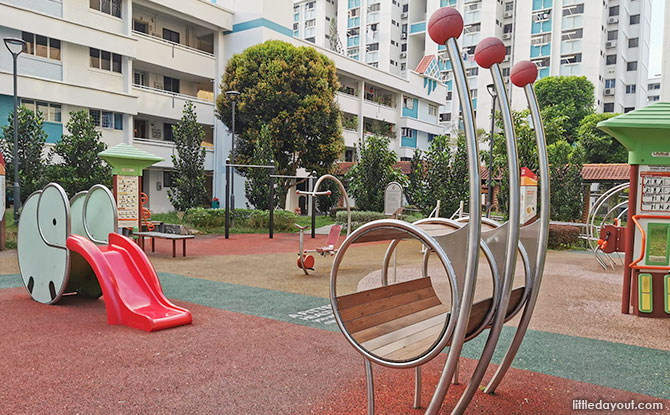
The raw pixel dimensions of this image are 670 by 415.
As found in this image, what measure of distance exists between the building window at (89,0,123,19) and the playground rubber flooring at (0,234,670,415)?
20.8 m

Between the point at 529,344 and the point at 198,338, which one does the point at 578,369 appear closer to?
the point at 529,344

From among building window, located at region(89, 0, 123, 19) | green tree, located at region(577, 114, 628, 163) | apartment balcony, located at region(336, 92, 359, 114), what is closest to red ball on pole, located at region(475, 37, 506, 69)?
building window, located at region(89, 0, 123, 19)

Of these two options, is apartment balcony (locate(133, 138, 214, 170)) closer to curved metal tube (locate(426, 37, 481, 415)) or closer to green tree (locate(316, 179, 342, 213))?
green tree (locate(316, 179, 342, 213))

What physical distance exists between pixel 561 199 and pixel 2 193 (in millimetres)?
17961

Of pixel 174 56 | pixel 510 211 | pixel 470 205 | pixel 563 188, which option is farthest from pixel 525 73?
pixel 174 56

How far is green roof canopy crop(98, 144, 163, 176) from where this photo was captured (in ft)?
Answer: 36.3

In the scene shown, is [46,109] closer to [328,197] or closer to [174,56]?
[174,56]

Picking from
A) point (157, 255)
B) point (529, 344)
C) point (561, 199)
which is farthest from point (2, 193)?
point (561, 199)

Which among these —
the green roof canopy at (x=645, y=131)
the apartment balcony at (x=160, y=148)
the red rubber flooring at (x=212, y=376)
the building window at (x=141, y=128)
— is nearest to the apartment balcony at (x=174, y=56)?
the building window at (x=141, y=128)

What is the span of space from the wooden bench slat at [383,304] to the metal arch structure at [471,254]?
24 mm

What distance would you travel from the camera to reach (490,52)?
2.48 m

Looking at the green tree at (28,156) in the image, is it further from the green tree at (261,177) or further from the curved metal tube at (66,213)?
the curved metal tube at (66,213)

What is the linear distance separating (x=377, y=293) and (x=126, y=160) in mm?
9931

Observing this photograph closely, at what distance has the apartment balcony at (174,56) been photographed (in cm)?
2491
